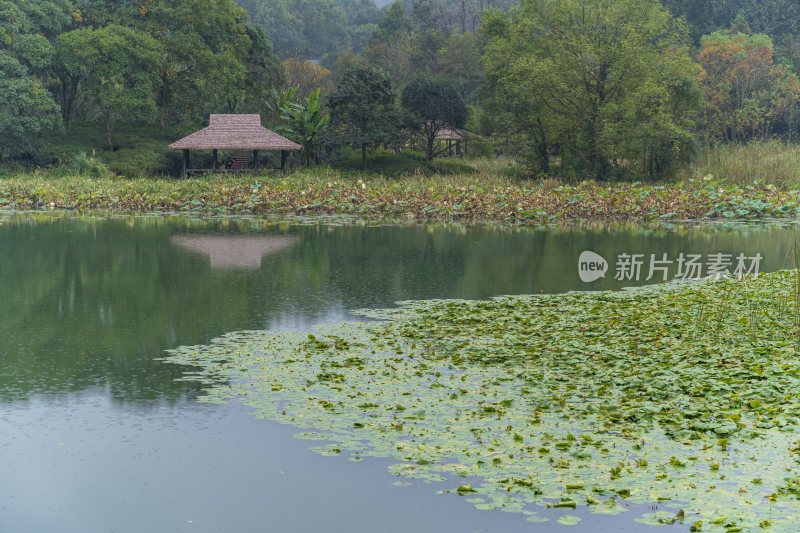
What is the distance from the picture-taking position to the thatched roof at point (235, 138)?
41656 millimetres

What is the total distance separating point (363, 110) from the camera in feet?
141

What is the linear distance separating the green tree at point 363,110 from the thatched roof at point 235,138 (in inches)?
118

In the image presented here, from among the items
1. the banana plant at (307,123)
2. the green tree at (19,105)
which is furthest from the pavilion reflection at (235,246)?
the green tree at (19,105)

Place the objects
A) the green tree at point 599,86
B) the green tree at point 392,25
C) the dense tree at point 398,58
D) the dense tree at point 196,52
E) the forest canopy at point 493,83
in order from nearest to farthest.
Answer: the green tree at point 599,86
the forest canopy at point 493,83
the dense tree at point 196,52
the dense tree at point 398,58
the green tree at point 392,25

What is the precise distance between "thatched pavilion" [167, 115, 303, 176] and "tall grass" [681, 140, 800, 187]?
19.7 metres

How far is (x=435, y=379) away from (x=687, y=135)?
1336 inches

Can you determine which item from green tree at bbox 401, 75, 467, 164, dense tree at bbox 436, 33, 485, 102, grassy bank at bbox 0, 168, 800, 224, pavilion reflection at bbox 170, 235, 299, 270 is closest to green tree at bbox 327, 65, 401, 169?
green tree at bbox 401, 75, 467, 164

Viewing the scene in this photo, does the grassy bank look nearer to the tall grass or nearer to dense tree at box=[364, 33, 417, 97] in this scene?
the tall grass

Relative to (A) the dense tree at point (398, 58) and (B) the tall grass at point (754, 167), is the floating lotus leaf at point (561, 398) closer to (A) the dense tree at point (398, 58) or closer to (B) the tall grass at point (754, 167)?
(B) the tall grass at point (754, 167)

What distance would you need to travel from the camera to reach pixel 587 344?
A: 10000 mm

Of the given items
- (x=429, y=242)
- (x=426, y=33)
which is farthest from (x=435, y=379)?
(x=426, y=33)

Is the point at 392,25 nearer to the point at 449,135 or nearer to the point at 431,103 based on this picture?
the point at 449,135

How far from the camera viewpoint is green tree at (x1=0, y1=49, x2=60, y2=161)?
41281 millimetres

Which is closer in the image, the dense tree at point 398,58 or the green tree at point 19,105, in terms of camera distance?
the green tree at point 19,105
